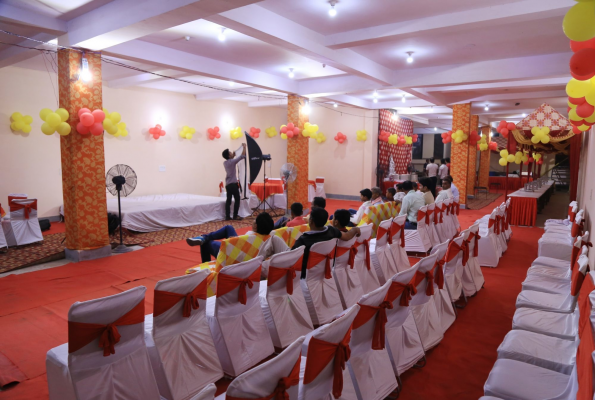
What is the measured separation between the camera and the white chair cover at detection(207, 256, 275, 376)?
279 cm

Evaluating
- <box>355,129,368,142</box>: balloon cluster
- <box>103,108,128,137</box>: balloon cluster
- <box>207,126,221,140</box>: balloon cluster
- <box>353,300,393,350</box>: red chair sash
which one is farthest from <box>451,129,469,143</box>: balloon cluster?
<box>353,300,393,350</box>: red chair sash

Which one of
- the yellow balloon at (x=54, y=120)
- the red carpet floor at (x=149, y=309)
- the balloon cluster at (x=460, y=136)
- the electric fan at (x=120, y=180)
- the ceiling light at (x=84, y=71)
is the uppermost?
the ceiling light at (x=84, y=71)

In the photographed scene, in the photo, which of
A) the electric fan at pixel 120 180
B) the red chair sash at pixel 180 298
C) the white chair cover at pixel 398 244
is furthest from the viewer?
the electric fan at pixel 120 180

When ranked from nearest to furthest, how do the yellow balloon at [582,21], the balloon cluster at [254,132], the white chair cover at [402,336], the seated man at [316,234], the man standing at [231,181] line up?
the yellow balloon at [582,21], the white chair cover at [402,336], the seated man at [316,234], the man standing at [231,181], the balloon cluster at [254,132]

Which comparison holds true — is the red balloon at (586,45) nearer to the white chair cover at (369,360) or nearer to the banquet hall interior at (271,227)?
the banquet hall interior at (271,227)

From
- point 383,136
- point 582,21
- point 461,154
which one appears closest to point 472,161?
point 461,154

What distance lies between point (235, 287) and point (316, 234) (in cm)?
111

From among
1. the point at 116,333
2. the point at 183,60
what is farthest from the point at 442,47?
the point at 116,333

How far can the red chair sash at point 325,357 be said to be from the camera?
5.96 feet

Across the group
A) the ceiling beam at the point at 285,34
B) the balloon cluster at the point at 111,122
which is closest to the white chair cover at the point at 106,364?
the ceiling beam at the point at 285,34

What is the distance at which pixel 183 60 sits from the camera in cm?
726

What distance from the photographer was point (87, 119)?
5695mm

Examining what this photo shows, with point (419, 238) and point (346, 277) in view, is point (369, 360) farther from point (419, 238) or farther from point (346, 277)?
point (419, 238)

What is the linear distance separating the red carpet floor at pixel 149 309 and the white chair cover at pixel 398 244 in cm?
95
